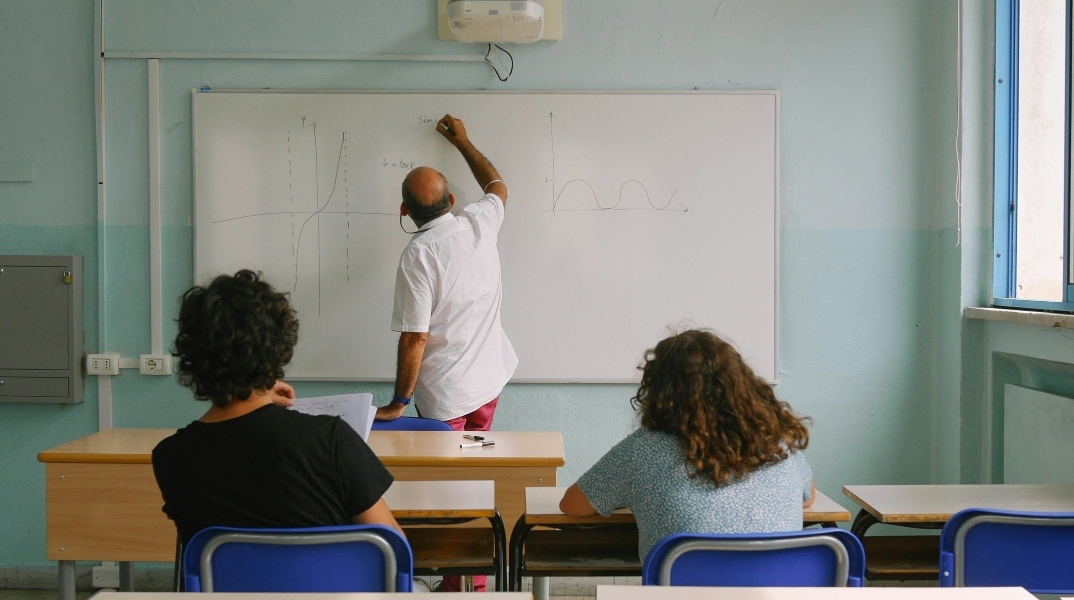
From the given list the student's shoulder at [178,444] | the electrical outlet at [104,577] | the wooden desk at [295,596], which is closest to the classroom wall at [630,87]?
the electrical outlet at [104,577]

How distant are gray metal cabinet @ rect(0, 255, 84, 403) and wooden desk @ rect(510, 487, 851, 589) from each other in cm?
234

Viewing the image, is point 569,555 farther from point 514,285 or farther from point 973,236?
point 973,236

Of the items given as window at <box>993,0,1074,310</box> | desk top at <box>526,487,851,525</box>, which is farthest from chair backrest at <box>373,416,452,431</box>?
window at <box>993,0,1074,310</box>

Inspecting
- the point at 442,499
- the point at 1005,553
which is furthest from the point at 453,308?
the point at 1005,553

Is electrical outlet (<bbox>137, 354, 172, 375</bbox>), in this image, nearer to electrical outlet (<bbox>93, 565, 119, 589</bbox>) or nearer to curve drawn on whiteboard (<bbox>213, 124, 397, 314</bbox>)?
curve drawn on whiteboard (<bbox>213, 124, 397, 314</bbox>)

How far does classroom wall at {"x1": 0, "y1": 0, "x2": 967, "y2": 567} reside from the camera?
3.50 m

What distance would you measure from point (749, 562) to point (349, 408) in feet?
3.60

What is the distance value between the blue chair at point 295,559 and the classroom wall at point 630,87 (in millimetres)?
2006

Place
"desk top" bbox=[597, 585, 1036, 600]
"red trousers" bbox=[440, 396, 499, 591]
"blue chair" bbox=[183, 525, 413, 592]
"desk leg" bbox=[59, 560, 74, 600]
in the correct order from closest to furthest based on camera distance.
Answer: "desk top" bbox=[597, 585, 1036, 600] < "blue chair" bbox=[183, 525, 413, 592] < "desk leg" bbox=[59, 560, 74, 600] < "red trousers" bbox=[440, 396, 499, 591]

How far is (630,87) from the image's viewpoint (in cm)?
351

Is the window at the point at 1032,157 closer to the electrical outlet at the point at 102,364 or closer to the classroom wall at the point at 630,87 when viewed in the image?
the classroom wall at the point at 630,87

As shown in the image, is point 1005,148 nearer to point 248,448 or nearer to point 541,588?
point 541,588

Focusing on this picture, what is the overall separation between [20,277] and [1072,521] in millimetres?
3786

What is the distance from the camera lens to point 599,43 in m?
3.50
